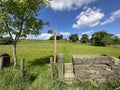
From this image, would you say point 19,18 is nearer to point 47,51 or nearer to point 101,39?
point 47,51

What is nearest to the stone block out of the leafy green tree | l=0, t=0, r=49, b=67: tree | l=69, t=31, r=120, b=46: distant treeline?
l=0, t=0, r=49, b=67: tree

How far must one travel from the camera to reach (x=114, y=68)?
9.68 meters

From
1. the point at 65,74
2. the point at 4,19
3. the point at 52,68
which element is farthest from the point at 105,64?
the point at 4,19

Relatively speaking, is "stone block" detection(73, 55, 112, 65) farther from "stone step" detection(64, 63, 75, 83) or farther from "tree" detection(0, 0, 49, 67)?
"tree" detection(0, 0, 49, 67)

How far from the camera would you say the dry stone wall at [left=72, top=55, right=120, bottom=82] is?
31.4ft

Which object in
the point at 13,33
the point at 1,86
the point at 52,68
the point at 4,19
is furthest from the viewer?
the point at 13,33

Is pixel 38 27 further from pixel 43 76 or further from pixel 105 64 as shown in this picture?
pixel 105 64

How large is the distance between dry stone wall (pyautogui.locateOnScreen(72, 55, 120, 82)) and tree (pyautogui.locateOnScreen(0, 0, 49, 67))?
6763mm

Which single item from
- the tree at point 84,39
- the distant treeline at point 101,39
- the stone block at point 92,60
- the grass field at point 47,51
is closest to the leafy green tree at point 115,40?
the distant treeline at point 101,39

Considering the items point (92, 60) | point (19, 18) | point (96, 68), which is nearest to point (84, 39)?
point (19, 18)

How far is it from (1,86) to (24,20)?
8.01 metres

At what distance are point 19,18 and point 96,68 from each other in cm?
877

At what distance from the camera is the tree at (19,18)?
14.5 metres

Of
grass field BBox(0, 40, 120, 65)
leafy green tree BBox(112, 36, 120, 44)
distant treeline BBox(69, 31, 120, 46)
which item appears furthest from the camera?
leafy green tree BBox(112, 36, 120, 44)
